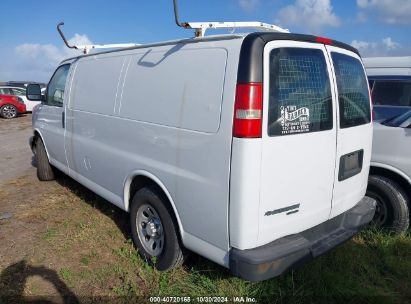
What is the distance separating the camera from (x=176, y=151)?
2791 mm

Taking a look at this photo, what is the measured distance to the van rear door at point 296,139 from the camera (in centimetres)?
238

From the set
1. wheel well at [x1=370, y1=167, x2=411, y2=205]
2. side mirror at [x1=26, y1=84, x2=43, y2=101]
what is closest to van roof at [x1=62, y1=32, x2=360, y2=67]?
wheel well at [x1=370, y1=167, x2=411, y2=205]

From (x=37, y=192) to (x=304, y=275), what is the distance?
436 cm

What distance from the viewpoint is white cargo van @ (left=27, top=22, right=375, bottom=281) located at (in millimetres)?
2346

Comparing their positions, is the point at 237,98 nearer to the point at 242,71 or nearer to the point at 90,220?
the point at 242,71

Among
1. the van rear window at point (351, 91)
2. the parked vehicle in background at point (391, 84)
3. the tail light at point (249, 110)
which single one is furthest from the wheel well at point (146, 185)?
the parked vehicle in background at point (391, 84)

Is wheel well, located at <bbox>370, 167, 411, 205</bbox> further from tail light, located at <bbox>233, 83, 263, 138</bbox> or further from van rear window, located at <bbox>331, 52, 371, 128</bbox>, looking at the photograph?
tail light, located at <bbox>233, 83, 263, 138</bbox>

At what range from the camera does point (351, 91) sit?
3.08 m

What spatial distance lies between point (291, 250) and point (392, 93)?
187 inches

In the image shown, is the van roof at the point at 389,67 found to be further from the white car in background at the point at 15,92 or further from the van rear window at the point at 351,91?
the white car in background at the point at 15,92

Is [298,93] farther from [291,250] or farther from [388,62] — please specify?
[388,62]

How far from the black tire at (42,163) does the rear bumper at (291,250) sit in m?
4.62

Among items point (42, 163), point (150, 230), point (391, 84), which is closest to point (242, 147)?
point (150, 230)

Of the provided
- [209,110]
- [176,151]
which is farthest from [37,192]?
[209,110]
